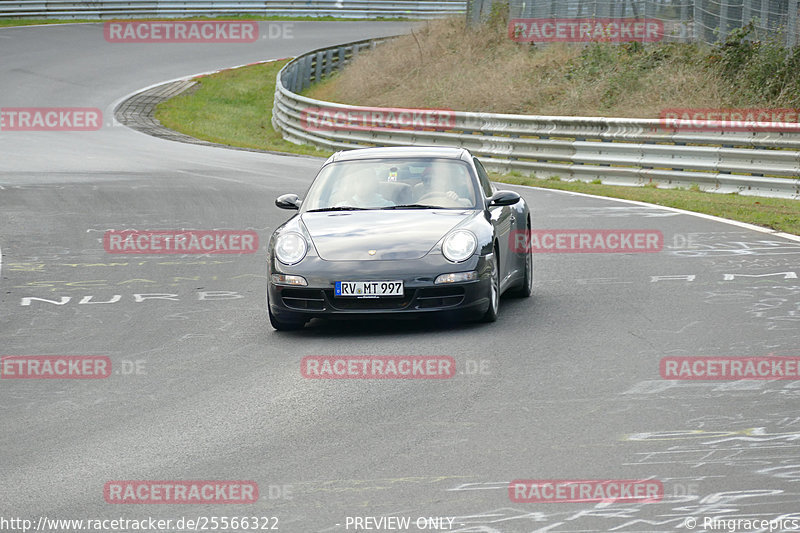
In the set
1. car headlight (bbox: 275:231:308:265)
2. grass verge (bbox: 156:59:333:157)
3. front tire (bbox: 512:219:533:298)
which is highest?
car headlight (bbox: 275:231:308:265)

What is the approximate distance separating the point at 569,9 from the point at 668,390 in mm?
26330

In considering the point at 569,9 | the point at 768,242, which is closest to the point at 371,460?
the point at 768,242

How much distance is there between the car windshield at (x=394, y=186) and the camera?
10251 mm

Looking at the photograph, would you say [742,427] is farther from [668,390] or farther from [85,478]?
[85,478]

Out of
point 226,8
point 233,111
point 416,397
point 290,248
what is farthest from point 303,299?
point 226,8

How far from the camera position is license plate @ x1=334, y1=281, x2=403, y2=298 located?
9.09 m

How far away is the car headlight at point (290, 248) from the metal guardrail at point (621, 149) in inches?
423

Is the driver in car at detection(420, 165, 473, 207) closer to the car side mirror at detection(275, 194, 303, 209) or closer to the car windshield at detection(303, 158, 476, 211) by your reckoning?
the car windshield at detection(303, 158, 476, 211)

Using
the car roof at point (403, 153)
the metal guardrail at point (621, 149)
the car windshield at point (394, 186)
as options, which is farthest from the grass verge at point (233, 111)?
the car windshield at point (394, 186)

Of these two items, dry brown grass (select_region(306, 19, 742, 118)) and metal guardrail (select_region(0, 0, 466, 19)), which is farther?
metal guardrail (select_region(0, 0, 466, 19))

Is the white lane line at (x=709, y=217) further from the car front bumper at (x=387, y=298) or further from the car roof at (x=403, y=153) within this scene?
the car front bumper at (x=387, y=298)

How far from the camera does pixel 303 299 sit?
9273mm

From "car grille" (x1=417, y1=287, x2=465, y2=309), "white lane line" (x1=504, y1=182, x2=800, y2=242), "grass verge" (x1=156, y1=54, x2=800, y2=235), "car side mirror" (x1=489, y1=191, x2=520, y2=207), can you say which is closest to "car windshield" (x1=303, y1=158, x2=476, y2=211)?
"car side mirror" (x1=489, y1=191, x2=520, y2=207)

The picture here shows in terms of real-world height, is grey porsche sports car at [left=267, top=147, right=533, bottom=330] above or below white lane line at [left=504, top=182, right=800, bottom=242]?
above
